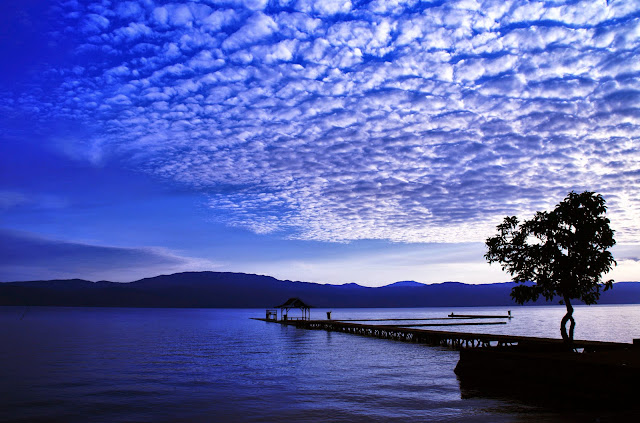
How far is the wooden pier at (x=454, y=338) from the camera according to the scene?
2994 cm

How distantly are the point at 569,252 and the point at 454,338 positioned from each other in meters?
24.9

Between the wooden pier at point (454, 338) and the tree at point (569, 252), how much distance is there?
11.8 ft

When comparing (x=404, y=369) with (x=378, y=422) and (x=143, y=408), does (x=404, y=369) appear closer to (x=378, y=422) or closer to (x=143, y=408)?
(x=378, y=422)

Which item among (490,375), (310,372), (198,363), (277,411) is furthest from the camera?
(198,363)

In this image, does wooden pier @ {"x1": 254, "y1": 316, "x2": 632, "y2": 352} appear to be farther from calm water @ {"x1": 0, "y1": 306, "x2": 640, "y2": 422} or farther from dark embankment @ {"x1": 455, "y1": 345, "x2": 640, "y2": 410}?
calm water @ {"x1": 0, "y1": 306, "x2": 640, "y2": 422}

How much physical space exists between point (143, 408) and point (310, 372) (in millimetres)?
13131

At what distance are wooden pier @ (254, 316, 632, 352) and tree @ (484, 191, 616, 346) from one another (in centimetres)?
359

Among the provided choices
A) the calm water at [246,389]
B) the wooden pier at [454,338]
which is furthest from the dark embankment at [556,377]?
the wooden pier at [454,338]

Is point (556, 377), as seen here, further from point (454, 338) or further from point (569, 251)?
point (454, 338)

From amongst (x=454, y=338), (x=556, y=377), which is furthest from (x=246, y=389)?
(x=454, y=338)

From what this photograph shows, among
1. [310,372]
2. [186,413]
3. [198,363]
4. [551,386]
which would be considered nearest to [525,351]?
[551,386]

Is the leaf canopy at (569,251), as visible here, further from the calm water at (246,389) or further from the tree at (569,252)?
the calm water at (246,389)

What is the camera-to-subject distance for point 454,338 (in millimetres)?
48688

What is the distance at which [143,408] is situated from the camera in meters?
20.2
